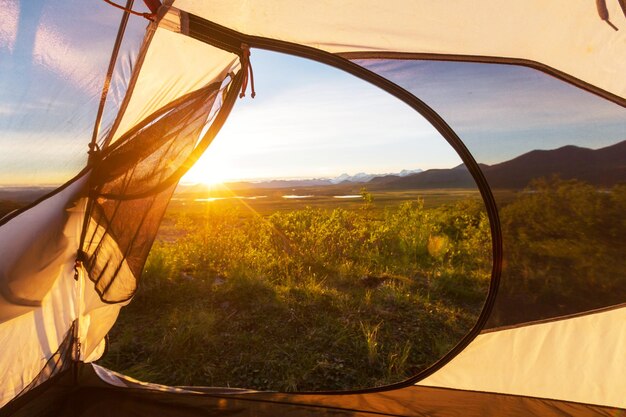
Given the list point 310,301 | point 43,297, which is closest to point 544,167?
point 43,297

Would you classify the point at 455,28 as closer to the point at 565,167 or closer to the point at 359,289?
the point at 565,167

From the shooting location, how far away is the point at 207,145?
161cm

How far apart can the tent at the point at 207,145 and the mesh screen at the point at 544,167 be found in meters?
0.03

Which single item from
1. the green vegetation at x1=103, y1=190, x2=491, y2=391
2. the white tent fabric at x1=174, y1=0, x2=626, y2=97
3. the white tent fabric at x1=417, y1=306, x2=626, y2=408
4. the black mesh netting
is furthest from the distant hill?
the green vegetation at x1=103, y1=190, x2=491, y2=391

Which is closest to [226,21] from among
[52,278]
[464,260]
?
[52,278]

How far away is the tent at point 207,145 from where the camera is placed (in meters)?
1.32

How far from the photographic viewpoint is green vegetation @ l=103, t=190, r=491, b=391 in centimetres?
275

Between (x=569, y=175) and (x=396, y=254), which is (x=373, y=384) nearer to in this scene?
(x=569, y=175)

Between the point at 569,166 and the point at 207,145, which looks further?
the point at 207,145

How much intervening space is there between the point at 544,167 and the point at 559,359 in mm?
797

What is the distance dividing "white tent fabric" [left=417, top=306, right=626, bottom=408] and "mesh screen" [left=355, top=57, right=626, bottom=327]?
0.08 meters

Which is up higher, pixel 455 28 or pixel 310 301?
pixel 455 28

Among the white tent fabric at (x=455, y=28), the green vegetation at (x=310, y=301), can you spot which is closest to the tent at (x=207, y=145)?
the white tent fabric at (x=455, y=28)

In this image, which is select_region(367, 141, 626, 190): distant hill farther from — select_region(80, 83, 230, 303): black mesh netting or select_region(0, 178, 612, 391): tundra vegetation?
select_region(80, 83, 230, 303): black mesh netting
